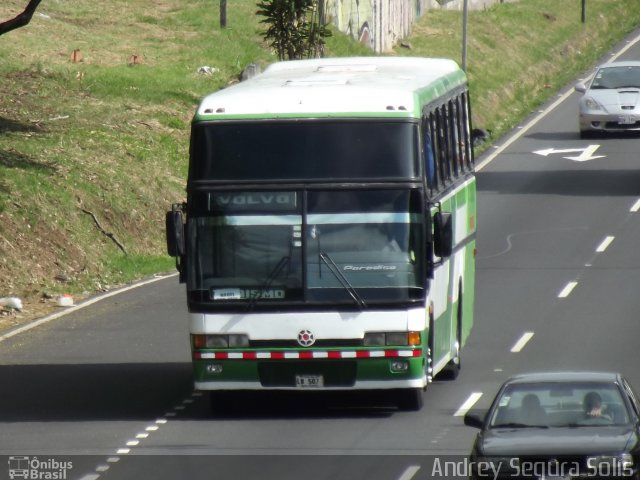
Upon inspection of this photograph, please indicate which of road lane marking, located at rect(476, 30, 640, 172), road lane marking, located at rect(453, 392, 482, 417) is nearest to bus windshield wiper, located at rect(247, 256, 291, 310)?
road lane marking, located at rect(453, 392, 482, 417)

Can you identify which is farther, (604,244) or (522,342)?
(604,244)

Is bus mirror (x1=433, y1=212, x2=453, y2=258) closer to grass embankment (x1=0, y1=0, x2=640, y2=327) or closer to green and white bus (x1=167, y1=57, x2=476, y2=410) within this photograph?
green and white bus (x1=167, y1=57, x2=476, y2=410)

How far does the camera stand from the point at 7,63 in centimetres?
4047

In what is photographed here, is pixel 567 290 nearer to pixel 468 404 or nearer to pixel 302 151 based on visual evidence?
pixel 468 404

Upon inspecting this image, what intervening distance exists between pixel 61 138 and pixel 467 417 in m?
21.8

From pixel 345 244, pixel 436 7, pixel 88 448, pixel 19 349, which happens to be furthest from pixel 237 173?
pixel 436 7

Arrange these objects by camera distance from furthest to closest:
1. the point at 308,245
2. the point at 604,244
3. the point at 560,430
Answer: the point at 604,244 → the point at 308,245 → the point at 560,430

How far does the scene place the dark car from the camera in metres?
13.3

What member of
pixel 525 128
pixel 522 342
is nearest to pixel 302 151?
pixel 522 342

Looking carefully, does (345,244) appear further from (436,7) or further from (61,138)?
(436,7)

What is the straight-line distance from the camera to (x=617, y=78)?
1780 inches

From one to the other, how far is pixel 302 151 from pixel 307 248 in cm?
100

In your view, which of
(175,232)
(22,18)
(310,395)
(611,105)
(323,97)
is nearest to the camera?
(175,232)

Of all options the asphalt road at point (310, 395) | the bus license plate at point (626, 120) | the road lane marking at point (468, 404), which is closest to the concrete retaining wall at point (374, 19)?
the bus license plate at point (626, 120)
